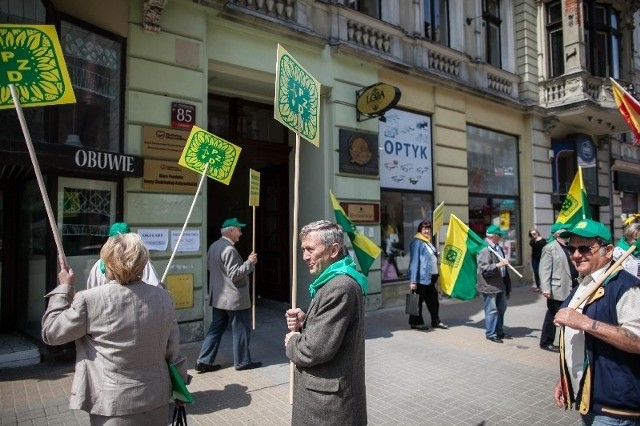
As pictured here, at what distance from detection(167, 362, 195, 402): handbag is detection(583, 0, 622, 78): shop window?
16.2 m

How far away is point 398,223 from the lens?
1042 cm

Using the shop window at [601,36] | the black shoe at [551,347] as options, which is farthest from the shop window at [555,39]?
the black shoe at [551,347]

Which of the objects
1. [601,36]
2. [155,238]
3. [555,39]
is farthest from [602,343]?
[601,36]

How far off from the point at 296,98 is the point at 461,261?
4436mm

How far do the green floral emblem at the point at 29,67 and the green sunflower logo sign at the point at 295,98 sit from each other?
5.73 feet

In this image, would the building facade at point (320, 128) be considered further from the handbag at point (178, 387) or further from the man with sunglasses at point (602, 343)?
the man with sunglasses at point (602, 343)

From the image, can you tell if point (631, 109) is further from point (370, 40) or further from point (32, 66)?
point (370, 40)

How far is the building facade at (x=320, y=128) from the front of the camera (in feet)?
20.4

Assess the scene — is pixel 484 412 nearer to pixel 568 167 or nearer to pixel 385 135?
pixel 385 135

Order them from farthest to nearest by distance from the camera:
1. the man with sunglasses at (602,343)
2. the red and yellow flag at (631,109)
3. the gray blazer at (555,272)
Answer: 1. the gray blazer at (555,272)
2. the red and yellow flag at (631,109)
3. the man with sunglasses at (602,343)

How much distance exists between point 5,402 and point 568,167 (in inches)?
634

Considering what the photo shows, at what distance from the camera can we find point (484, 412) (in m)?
4.38

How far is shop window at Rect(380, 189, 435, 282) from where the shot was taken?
10.1 m

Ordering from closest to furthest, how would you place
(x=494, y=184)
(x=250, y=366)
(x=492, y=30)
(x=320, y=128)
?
Answer: (x=250, y=366)
(x=320, y=128)
(x=494, y=184)
(x=492, y=30)
